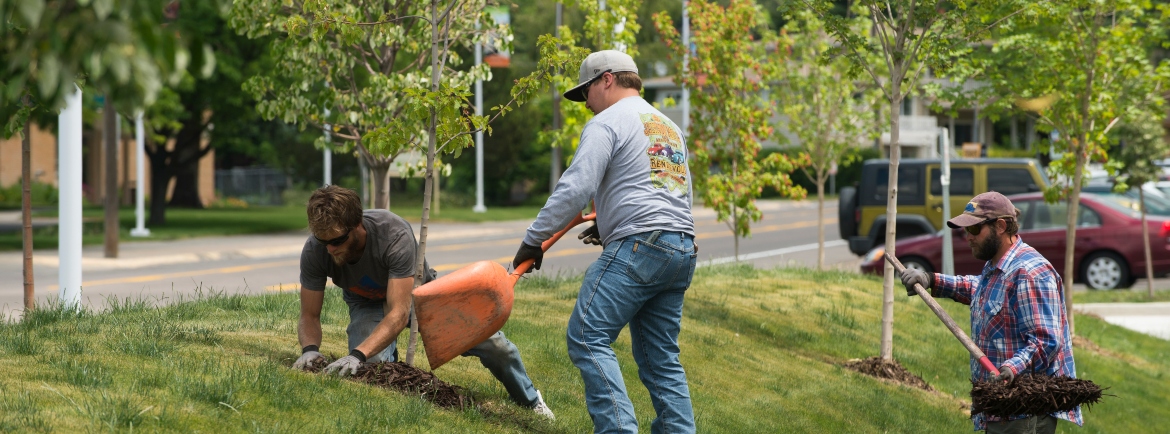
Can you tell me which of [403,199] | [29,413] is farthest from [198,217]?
[29,413]

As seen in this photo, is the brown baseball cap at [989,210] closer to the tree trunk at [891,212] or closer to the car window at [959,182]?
the tree trunk at [891,212]

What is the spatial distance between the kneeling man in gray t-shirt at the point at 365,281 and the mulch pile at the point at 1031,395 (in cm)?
185

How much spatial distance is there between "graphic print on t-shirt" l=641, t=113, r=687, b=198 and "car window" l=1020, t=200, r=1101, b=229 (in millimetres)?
12363

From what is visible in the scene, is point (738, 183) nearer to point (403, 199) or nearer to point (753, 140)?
point (753, 140)

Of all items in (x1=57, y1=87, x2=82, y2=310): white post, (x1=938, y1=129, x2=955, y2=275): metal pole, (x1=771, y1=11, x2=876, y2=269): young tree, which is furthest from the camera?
(x1=771, y1=11, x2=876, y2=269): young tree

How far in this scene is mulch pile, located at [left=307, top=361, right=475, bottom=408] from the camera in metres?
5.02

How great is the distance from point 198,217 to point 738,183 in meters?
21.4

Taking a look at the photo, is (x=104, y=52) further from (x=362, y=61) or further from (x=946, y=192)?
(x=946, y=192)

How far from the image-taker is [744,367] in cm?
725

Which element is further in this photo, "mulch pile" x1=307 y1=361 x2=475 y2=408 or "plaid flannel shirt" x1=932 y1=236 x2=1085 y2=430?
"mulch pile" x1=307 y1=361 x2=475 y2=408

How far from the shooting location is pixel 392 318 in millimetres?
4961

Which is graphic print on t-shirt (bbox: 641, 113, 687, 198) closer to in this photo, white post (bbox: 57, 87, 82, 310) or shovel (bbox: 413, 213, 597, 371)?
shovel (bbox: 413, 213, 597, 371)

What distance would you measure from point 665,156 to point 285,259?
53.9 ft

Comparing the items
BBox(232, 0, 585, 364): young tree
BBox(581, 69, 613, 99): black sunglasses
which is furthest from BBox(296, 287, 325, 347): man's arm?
BBox(232, 0, 585, 364): young tree
